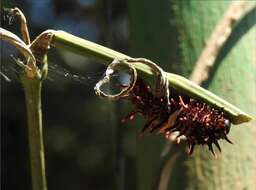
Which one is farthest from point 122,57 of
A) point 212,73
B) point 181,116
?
point 212,73

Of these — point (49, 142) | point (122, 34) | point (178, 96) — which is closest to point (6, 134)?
point (49, 142)

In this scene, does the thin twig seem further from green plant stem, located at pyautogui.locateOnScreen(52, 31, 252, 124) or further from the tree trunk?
green plant stem, located at pyautogui.locateOnScreen(52, 31, 252, 124)

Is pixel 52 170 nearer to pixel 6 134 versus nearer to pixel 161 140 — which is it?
pixel 6 134

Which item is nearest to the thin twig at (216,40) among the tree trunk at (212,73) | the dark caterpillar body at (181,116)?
the tree trunk at (212,73)

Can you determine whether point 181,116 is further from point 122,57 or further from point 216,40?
point 216,40

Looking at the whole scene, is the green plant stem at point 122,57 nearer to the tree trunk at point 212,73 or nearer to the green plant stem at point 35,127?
the green plant stem at point 35,127

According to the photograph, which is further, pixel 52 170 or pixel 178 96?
pixel 52 170

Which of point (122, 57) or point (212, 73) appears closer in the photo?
point (122, 57)
